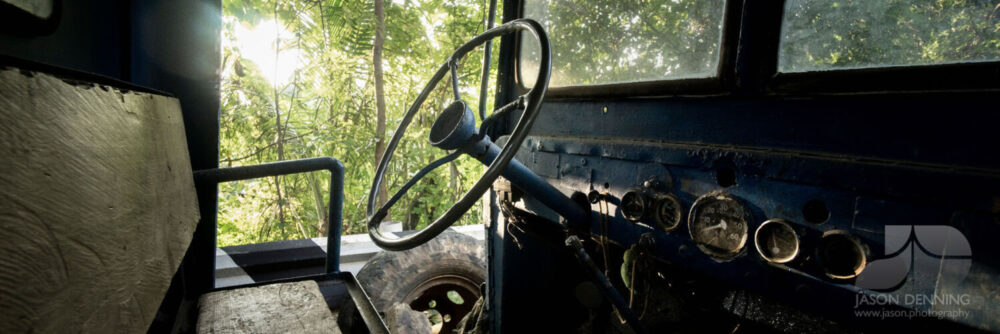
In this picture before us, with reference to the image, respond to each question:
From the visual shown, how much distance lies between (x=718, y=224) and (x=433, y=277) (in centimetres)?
180

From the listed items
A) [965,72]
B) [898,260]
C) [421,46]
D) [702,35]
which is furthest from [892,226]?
[421,46]

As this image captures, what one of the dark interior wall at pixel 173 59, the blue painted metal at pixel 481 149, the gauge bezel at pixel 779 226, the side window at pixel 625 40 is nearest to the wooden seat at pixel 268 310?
the dark interior wall at pixel 173 59

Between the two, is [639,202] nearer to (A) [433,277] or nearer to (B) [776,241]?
(B) [776,241]

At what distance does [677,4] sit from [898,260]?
0.79 metres

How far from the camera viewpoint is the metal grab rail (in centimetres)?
123

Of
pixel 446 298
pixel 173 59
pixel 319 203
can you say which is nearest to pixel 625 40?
pixel 173 59

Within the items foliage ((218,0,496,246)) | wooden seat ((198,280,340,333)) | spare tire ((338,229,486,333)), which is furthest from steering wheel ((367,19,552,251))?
foliage ((218,0,496,246))

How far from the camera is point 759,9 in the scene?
0.97 m

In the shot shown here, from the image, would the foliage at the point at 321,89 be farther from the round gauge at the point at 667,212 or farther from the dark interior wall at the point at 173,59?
the round gauge at the point at 667,212

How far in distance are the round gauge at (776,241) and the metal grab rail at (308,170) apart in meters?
1.19

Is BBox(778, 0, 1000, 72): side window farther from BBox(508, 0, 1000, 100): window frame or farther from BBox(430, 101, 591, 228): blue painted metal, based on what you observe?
BBox(430, 101, 591, 228): blue painted metal

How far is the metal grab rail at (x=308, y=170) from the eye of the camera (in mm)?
1226

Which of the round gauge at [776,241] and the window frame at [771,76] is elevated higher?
the window frame at [771,76]

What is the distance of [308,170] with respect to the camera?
134 centimetres
